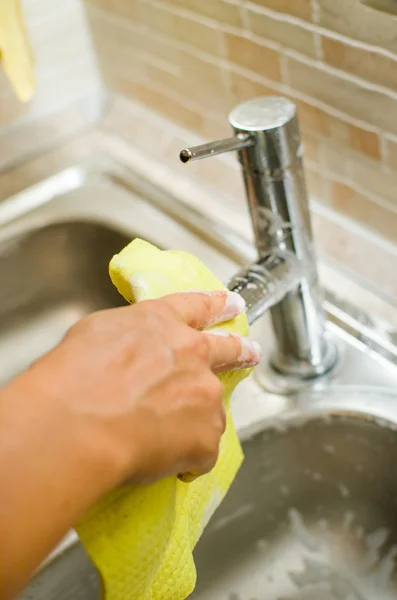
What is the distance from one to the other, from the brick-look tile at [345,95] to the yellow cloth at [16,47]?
0.28m

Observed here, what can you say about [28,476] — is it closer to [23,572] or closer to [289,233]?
[23,572]

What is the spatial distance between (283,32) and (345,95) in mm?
89

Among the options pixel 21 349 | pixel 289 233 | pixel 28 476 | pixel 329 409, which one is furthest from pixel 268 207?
pixel 21 349

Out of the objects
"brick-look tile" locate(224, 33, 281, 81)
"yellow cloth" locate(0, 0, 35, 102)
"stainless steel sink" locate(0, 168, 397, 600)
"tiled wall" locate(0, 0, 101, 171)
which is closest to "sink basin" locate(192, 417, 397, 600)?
"stainless steel sink" locate(0, 168, 397, 600)

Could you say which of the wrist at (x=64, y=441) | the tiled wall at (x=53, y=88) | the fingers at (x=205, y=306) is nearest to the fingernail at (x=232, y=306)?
the fingers at (x=205, y=306)

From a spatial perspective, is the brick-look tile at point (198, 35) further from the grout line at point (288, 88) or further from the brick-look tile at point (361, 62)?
the brick-look tile at point (361, 62)

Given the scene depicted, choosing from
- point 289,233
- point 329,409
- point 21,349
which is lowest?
point 21,349

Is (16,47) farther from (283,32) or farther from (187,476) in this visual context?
(187,476)

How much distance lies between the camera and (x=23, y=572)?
28cm

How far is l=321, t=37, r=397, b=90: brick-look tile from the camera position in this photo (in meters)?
0.54

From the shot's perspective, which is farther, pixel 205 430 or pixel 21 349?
pixel 21 349

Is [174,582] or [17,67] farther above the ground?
[17,67]

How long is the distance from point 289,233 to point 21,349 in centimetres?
50

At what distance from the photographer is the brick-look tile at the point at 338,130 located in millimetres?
596
